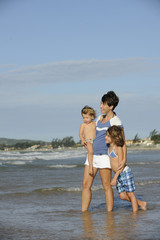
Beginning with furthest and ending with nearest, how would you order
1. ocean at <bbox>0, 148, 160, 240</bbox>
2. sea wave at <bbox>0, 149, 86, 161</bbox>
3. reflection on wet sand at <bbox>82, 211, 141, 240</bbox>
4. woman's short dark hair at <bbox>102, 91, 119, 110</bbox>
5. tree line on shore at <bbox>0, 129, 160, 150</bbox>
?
tree line on shore at <bbox>0, 129, 160, 150</bbox>, sea wave at <bbox>0, 149, 86, 161</bbox>, woman's short dark hair at <bbox>102, 91, 119, 110</bbox>, ocean at <bbox>0, 148, 160, 240</bbox>, reflection on wet sand at <bbox>82, 211, 141, 240</bbox>

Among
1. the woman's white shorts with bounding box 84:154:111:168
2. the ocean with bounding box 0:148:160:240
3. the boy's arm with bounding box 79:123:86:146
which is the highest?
the boy's arm with bounding box 79:123:86:146

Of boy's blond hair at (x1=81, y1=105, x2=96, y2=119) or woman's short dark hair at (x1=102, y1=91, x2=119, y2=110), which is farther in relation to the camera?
boy's blond hair at (x1=81, y1=105, x2=96, y2=119)

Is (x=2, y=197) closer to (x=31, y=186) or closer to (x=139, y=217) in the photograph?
(x=31, y=186)

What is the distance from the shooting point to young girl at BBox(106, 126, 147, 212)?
214 inches

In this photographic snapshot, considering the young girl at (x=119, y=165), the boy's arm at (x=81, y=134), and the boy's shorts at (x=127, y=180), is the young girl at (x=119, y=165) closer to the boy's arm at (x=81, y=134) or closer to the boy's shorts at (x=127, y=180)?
the boy's shorts at (x=127, y=180)

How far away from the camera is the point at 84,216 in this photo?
18.0 feet

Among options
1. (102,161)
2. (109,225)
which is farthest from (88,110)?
(109,225)

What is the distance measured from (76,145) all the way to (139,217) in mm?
68108

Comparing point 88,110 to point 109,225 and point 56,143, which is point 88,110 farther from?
point 56,143

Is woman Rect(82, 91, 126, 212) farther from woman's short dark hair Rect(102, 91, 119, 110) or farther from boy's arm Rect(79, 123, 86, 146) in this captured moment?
boy's arm Rect(79, 123, 86, 146)

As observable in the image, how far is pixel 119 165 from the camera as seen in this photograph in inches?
217

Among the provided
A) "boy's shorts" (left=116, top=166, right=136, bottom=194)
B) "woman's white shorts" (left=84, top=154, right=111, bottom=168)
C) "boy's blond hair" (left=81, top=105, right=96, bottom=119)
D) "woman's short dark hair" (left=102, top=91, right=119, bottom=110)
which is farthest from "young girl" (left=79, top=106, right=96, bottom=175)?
"boy's shorts" (left=116, top=166, right=136, bottom=194)

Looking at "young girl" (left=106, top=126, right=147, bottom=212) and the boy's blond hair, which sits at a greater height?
the boy's blond hair

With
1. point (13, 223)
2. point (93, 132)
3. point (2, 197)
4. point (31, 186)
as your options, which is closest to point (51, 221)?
point (13, 223)
